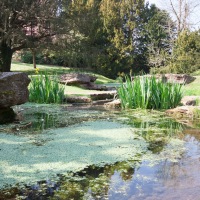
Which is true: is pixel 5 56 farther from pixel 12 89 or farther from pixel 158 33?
pixel 158 33

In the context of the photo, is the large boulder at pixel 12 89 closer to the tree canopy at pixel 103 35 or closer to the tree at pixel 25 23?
the tree at pixel 25 23

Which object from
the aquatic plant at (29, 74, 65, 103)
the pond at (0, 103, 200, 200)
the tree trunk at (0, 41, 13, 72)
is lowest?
the pond at (0, 103, 200, 200)

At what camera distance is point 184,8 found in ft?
72.1

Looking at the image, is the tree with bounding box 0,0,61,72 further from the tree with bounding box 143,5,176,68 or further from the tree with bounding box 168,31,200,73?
the tree with bounding box 168,31,200,73

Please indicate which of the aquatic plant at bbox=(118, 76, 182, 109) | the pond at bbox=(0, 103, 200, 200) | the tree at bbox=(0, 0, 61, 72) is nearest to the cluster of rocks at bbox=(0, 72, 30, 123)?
the pond at bbox=(0, 103, 200, 200)

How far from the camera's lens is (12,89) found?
4.78 meters

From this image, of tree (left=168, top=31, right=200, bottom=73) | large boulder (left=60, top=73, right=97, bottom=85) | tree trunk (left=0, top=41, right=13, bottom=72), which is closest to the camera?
large boulder (left=60, top=73, right=97, bottom=85)

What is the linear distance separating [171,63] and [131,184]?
16064mm

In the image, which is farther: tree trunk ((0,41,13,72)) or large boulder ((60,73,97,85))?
tree trunk ((0,41,13,72))

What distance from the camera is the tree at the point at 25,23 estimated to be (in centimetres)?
1292

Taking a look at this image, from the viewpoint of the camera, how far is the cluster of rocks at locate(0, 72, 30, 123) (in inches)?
185

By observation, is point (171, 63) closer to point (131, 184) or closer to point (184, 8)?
point (184, 8)

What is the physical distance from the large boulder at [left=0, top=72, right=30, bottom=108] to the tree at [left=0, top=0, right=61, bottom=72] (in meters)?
8.33

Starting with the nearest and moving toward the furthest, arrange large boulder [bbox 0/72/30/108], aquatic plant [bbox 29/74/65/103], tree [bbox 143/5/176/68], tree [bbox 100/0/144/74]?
large boulder [bbox 0/72/30/108] → aquatic plant [bbox 29/74/65/103] → tree [bbox 143/5/176/68] → tree [bbox 100/0/144/74]
